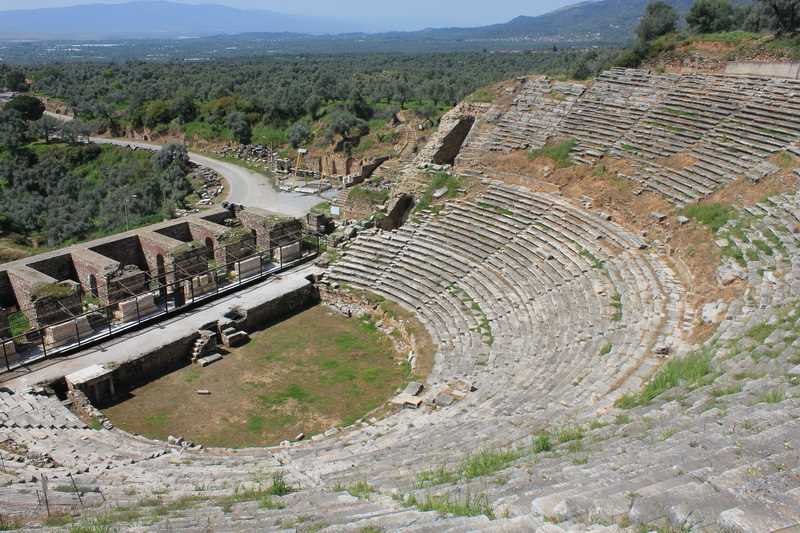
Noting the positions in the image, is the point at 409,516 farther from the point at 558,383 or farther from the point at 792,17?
the point at 792,17

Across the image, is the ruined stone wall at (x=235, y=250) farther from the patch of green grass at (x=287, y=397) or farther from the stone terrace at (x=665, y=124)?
the stone terrace at (x=665, y=124)

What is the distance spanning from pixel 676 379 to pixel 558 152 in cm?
1575

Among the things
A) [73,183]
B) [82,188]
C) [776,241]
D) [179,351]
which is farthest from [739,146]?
[73,183]

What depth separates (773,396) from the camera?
24.2 feet

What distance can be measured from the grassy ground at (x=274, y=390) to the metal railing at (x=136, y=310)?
2.78 metres

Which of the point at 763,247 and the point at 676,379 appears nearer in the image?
the point at 676,379

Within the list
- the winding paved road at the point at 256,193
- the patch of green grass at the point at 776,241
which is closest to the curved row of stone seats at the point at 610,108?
the patch of green grass at the point at 776,241

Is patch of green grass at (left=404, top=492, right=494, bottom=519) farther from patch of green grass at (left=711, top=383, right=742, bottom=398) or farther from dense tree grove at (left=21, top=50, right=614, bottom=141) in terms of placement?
dense tree grove at (left=21, top=50, right=614, bottom=141)

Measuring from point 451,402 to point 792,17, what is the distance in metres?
26.9

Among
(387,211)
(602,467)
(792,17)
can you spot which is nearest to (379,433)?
(602,467)

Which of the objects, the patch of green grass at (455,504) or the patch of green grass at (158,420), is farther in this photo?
the patch of green grass at (158,420)

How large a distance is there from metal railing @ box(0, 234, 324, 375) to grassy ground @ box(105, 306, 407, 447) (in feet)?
9.12

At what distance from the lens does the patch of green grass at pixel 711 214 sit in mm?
16031

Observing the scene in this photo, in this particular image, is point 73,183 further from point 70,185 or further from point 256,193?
point 256,193
